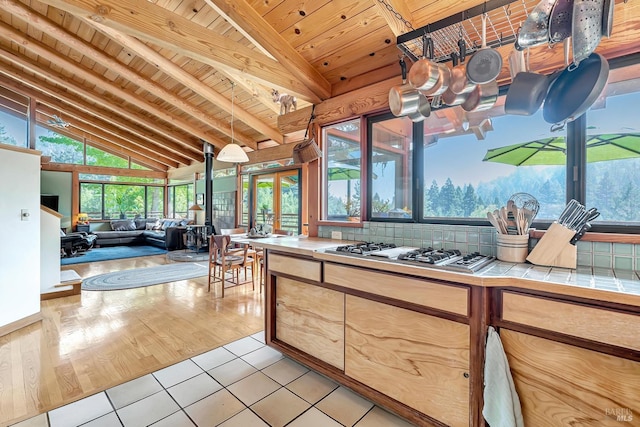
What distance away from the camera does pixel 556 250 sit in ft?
4.57

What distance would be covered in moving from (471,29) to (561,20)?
25.4 inches

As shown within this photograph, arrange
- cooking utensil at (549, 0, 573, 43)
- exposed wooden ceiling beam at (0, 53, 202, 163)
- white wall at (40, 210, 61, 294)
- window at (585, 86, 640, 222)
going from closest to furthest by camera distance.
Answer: cooking utensil at (549, 0, 573, 43), window at (585, 86, 640, 222), white wall at (40, 210, 61, 294), exposed wooden ceiling beam at (0, 53, 202, 163)

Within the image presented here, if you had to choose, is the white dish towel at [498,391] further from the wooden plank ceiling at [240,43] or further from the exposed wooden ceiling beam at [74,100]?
the exposed wooden ceiling beam at [74,100]

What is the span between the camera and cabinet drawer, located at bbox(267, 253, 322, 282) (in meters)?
1.88

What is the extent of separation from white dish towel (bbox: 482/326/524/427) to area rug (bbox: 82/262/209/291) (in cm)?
456

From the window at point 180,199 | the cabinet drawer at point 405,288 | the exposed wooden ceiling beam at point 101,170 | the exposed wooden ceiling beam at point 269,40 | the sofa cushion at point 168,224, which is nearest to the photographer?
the cabinet drawer at point 405,288

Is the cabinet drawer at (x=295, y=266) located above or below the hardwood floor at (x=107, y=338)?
above

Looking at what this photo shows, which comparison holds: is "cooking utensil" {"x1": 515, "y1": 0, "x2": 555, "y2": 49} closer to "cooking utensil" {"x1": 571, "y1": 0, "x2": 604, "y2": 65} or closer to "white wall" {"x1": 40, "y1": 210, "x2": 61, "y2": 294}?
"cooking utensil" {"x1": 571, "y1": 0, "x2": 604, "y2": 65}

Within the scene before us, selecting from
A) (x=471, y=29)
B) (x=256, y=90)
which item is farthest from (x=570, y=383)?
(x=256, y=90)

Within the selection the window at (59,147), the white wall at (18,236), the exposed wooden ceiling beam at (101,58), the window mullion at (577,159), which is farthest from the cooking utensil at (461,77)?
the window at (59,147)

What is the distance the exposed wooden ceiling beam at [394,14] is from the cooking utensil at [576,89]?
977 millimetres

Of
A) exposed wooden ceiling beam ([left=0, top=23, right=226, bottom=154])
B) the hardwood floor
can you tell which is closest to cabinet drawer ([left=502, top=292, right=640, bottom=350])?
the hardwood floor

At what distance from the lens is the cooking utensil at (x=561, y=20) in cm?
113

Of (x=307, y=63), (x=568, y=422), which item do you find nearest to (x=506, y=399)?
(x=568, y=422)
